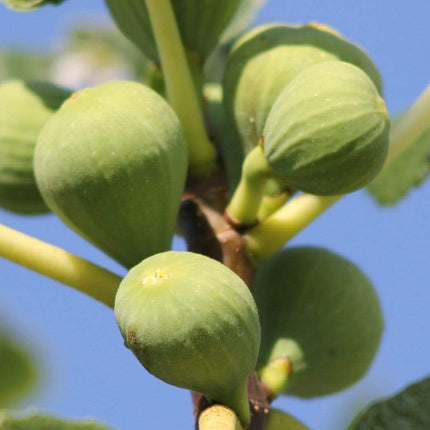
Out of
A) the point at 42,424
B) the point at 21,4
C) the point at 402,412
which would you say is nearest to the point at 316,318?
the point at 402,412

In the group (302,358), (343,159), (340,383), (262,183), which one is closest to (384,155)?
(343,159)

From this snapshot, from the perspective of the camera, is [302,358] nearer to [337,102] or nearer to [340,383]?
[340,383]

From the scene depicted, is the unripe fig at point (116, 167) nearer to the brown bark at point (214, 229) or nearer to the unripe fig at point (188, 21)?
the brown bark at point (214, 229)

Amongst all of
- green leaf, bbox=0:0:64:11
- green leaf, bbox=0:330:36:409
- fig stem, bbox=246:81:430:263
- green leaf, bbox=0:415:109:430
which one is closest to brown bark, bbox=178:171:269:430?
fig stem, bbox=246:81:430:263

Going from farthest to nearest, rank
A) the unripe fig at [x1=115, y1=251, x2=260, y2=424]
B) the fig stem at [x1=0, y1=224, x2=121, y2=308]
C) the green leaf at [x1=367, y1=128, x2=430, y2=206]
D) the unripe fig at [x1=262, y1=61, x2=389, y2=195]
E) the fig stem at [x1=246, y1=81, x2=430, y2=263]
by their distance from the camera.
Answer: the green leaf at [x1=367, y1=128, x2=430, y2=206], the fig stem at [x1=246, y1=81, x2=430, y2=263], the fig stem at [x1=0, y1=224, x2=121, y2=308], the unripe fig at [x1=262, y1=61, x2=389, y2=195], the unripe fig at [x1=115, y1=251, x2=260, y2=424]

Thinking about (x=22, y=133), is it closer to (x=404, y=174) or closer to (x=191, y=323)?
(x=191, y=323)

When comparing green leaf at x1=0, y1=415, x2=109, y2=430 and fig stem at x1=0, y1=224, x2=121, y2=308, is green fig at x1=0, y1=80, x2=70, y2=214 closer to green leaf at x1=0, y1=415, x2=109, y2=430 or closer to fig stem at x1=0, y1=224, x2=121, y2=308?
fig stem at x1=0, y1=224, x2=121, y2=308
